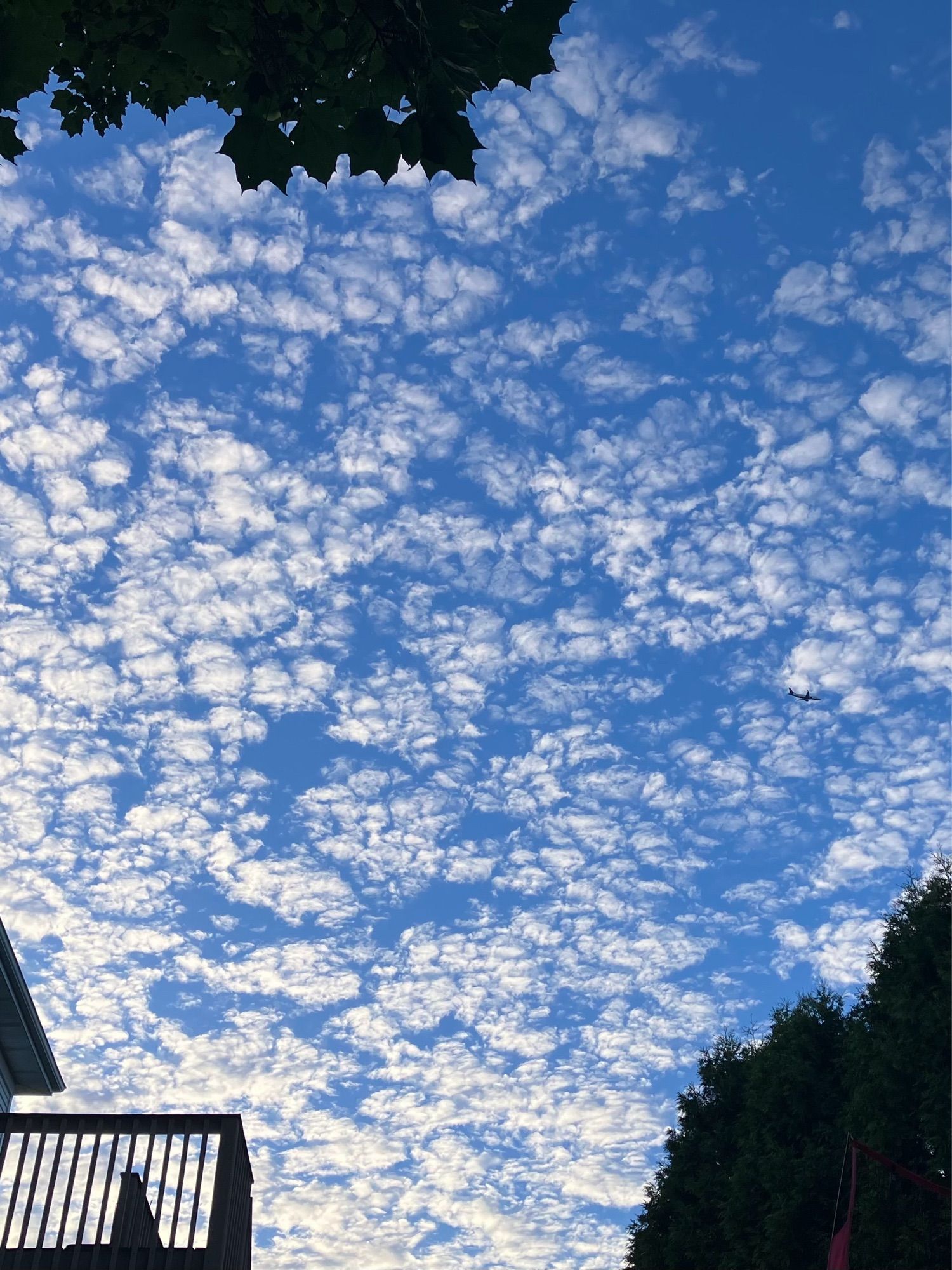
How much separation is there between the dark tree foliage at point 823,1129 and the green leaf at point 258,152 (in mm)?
20181

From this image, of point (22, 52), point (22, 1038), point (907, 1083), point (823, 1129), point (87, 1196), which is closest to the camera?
point (22, 52)

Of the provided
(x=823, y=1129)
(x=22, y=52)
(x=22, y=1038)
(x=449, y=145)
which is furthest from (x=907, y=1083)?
(x=22, y=52)

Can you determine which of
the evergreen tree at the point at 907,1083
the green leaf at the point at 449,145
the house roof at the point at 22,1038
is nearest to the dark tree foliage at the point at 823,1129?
the evergreen tree at the point at 907,1083

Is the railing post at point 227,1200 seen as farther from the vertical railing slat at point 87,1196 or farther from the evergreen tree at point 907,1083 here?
the evergreen tree at point 907,1083

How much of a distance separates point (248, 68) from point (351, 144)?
0.42 metres

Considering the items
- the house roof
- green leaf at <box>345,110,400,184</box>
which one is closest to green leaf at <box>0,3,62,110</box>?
green leaf at <box>345,110,400,184</box>

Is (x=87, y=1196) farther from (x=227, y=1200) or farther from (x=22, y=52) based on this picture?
(x=22, y=52)

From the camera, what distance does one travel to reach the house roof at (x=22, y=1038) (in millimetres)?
14023

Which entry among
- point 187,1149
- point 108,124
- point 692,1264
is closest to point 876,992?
point 692,1264

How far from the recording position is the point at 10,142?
347 cm

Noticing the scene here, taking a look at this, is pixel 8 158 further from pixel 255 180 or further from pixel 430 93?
pixel 430 93

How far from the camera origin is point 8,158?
350 cm

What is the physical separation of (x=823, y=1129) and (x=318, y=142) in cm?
2427

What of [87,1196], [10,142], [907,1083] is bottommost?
[87,1196]
